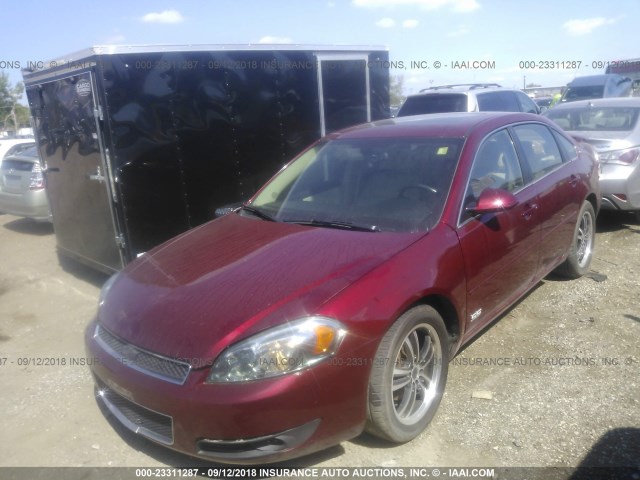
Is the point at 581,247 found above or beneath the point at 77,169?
beneath

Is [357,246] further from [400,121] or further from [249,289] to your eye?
[400,121]

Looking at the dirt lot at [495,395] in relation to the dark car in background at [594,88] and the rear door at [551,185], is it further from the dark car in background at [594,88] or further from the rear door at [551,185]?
the dark car in background at [594,88]

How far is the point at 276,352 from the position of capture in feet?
7.79

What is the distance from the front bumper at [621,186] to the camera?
6.00 meters

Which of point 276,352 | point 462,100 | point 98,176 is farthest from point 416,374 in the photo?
point 462,100

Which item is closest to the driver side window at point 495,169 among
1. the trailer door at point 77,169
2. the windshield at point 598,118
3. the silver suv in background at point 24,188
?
the trailer door at point 77,169

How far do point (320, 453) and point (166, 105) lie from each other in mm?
3570

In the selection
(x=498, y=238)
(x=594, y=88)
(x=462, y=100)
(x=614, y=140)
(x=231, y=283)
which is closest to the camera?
(x=231, y=283)

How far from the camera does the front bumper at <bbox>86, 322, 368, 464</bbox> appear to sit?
91.4 inches

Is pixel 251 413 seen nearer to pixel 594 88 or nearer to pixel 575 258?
pixel 575 258

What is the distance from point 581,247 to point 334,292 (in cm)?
350

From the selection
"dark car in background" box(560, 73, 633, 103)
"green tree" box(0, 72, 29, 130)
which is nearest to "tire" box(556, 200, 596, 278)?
"dark car in background" box(560, 73, 633, 103)

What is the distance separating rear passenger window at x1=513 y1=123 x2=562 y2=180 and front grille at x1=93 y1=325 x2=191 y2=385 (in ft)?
9.69

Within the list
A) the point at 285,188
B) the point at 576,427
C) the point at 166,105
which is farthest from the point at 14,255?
the point at 576,427
